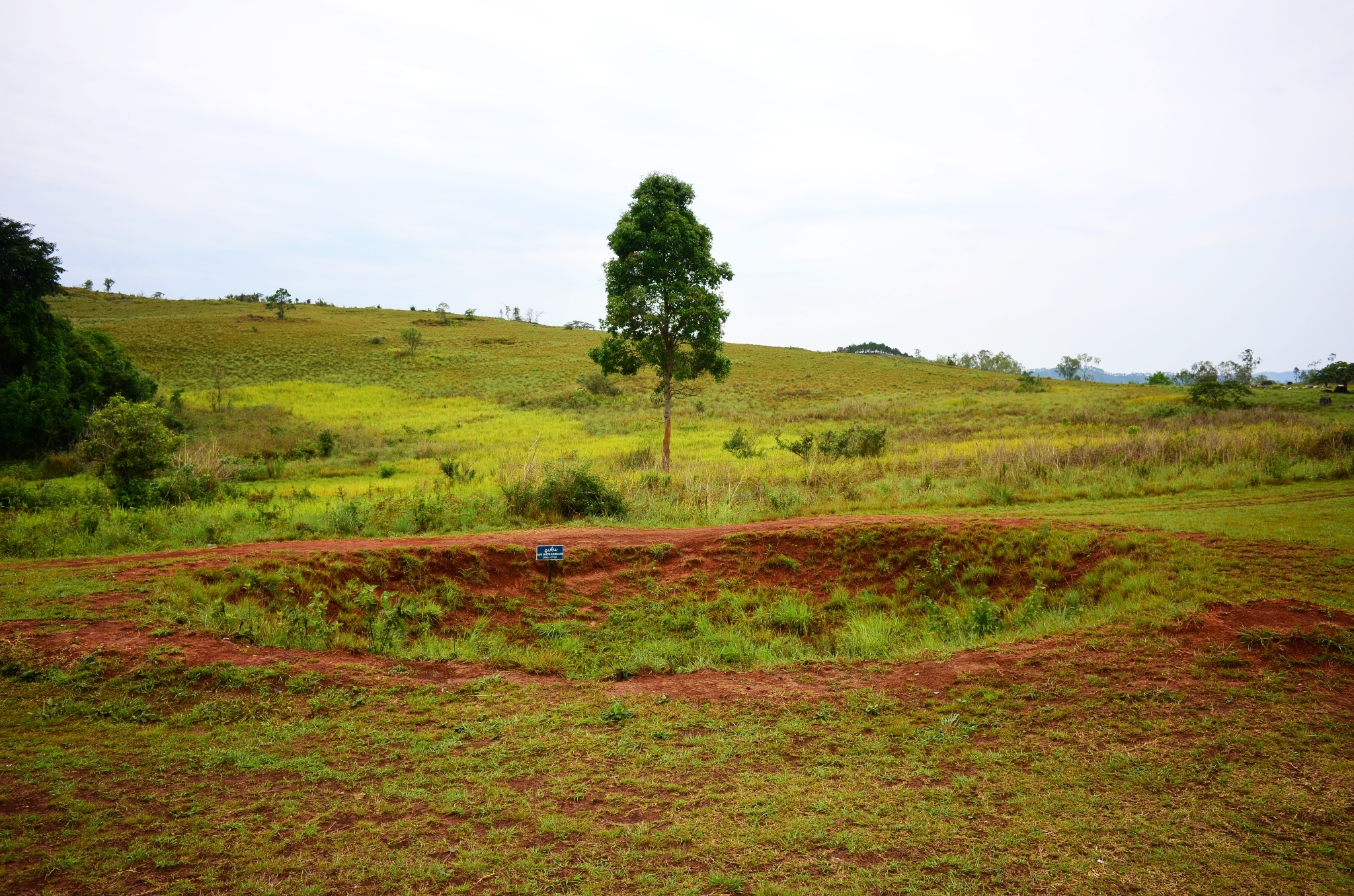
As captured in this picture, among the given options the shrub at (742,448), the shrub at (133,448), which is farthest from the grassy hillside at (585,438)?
the shrub at (133,448)

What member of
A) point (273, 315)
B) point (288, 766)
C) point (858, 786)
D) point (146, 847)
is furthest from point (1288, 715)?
point (273, 315)

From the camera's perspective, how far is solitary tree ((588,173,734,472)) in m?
20.9

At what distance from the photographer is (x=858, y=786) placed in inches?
211

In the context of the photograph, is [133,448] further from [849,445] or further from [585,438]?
[585,438]

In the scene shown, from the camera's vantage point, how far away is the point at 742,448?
86.0 ft

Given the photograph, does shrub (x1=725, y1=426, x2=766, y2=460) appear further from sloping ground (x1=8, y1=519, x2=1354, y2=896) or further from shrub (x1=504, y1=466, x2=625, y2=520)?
sloping ground (x1=8, y1=519, x2=1354, y2=896)

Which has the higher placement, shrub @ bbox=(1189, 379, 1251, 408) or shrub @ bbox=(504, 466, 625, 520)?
shrub @ bbox=(1189, 379, 1251, 408)

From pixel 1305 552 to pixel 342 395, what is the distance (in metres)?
50.7

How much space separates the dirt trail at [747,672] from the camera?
7.23 meters

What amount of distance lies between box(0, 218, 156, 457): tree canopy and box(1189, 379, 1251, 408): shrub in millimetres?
45704

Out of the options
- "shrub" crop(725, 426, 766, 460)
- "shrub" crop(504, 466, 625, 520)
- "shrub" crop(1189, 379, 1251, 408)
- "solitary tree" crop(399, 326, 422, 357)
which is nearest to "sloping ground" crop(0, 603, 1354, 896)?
"shrub" crop(504, 466, 625, 520)

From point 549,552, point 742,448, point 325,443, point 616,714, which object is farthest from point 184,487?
point 742,448

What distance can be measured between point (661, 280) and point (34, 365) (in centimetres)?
2398

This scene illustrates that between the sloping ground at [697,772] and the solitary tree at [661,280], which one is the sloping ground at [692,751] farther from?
the solitary tree at [661,280]
